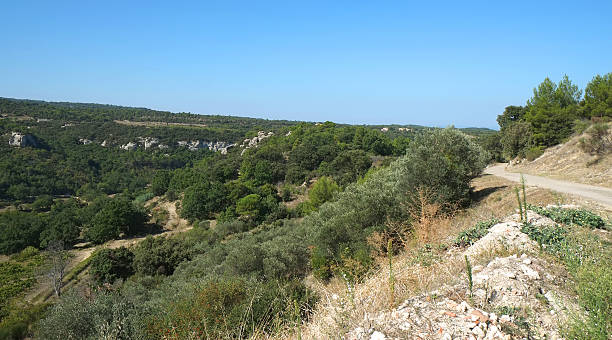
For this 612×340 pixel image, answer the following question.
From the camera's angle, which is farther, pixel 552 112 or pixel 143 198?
pixel 143 198

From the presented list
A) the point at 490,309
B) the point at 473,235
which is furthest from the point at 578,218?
the point at 490,309

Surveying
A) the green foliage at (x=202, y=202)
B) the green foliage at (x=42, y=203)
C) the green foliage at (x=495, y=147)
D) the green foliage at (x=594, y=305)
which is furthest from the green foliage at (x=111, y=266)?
the green foliage at (x=495, y=147)

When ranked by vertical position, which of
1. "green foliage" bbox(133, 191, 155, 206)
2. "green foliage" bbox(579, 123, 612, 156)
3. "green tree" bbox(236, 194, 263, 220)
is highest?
"green foliage" bbox(579, 123, 612, 156)

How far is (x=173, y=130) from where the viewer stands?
10538 centimetres

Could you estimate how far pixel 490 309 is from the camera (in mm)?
3529

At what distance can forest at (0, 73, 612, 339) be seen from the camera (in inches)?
347

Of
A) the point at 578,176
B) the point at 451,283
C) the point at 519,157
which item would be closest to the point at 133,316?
the point at 451,283

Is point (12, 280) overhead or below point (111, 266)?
below

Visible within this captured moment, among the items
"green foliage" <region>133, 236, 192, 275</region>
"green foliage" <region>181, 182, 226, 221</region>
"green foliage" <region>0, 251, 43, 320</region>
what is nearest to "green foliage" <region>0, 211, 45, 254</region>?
"green foliage" <region>0, 251, 43, 320</region>

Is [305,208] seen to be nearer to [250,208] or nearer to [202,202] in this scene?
[250,208]

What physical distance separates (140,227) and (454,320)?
155ft

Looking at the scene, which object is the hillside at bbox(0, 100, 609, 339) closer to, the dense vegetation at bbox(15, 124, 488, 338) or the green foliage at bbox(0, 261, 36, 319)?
the dense vegetation at bbox(15, 124, 488, 338)

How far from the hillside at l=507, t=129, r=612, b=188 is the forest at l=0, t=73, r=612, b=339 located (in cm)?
419

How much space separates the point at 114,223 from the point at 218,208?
43.9 ft
